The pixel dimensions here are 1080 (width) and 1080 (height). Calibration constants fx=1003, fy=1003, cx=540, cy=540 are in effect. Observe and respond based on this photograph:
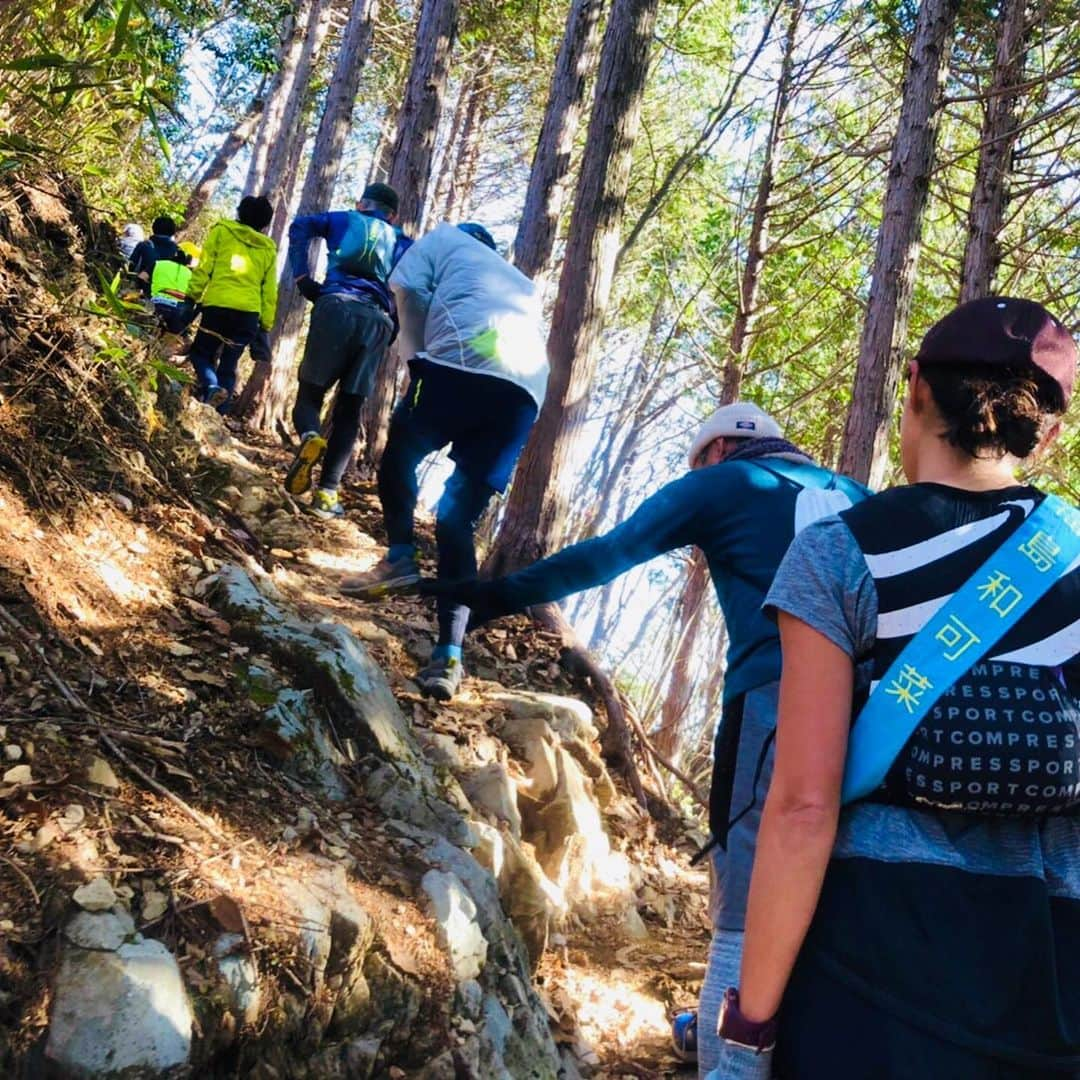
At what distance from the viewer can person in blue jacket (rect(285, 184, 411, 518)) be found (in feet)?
20.0

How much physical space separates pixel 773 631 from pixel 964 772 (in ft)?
3.24

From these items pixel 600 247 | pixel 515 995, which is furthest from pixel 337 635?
pixel 600 247

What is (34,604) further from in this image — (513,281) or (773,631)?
(513,281)

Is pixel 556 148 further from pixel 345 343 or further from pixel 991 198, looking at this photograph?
pixel 991 198

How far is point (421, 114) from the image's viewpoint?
345 inches

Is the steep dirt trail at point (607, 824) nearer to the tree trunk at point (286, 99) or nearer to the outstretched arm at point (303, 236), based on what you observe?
the outstretched arm at point (303, 236)

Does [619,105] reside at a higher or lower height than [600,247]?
higher

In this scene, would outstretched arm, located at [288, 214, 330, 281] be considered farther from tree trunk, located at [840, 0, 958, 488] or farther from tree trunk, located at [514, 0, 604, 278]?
tree trunk, located at [840, 0, 958, 488]

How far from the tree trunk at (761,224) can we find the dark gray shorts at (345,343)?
7.10 m

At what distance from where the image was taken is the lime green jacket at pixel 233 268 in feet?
26.3

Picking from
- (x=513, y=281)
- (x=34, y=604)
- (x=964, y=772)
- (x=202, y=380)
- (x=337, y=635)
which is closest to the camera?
(x=964, y=772)

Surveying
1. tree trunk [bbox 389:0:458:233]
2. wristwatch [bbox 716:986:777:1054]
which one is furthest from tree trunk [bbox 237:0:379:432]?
wristwatch [bbox 716:986:777:1054]

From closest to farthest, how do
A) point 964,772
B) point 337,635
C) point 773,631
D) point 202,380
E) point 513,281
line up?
point 964,772
point 773,631
point 337,635
point 513,281
point 202,380

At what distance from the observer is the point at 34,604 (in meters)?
2.95
